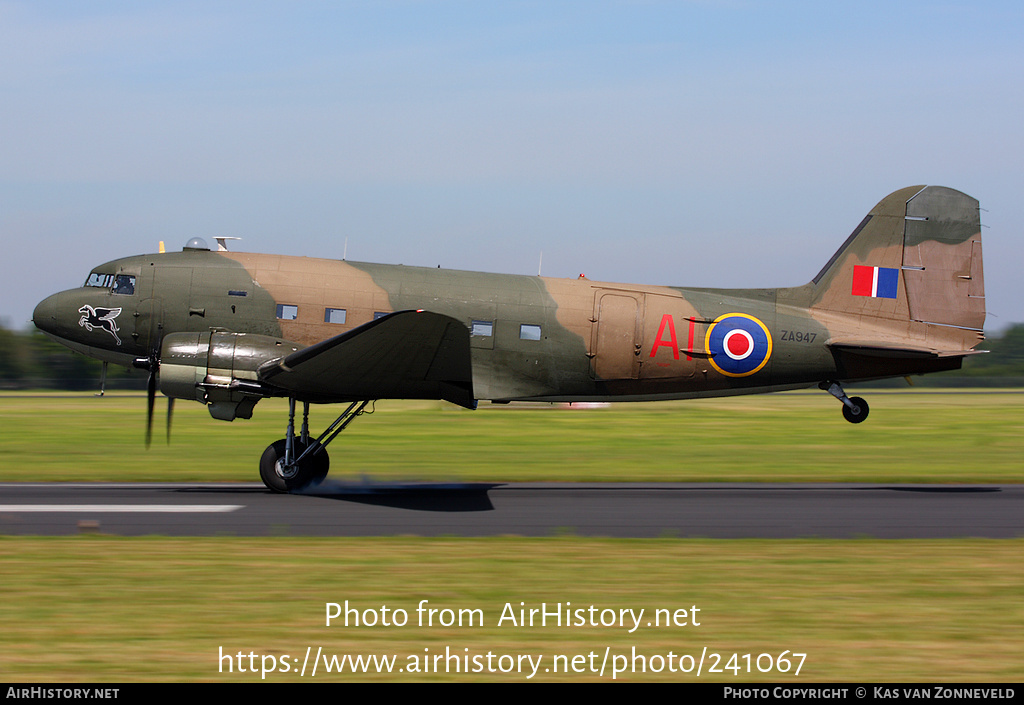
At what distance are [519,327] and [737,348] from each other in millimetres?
3998

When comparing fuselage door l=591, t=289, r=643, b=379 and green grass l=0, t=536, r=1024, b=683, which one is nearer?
green grass l=0, t=536, r=1024, b=683

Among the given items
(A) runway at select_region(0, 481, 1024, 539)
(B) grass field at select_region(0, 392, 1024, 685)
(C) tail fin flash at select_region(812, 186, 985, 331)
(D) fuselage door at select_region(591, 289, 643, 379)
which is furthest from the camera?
(C) tail fin flash at select_region(812, 186, 985, 331)

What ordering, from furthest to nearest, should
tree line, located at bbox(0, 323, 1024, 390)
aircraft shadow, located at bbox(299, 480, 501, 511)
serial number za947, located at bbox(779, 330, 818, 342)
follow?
tree line, located at bbox(0, 323, 1024, 390) → serial number za947, located at bbox(779, 330, 818, 342) → aircraft shadow, located at bbox(299, 480, 501, 511)

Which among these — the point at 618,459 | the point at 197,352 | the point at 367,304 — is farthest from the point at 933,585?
the point at 618,459

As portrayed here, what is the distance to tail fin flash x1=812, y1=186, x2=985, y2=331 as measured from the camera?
17359mm

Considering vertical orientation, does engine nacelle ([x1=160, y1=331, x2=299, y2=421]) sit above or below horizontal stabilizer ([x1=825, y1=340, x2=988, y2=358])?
below

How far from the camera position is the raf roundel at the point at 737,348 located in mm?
16734

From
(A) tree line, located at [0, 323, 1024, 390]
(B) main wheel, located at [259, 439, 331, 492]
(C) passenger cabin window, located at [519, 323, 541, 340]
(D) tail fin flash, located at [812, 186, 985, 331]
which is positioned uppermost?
(D) tail fin flash, located at [812, 186, 985, 331]

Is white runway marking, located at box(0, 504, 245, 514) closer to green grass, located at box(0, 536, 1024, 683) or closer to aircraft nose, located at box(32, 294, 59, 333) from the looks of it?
green grass, located at box(0, 536, 1024, 683)

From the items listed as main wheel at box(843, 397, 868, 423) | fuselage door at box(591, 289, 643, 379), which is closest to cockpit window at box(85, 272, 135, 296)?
fuselage door at box(591, 289, 643, 379)

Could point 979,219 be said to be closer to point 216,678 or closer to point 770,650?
point 770,650

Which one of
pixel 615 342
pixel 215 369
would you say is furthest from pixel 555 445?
pixel 215 369

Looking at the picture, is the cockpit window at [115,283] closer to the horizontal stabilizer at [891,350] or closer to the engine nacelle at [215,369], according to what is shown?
the engine nacelle at [215,369]

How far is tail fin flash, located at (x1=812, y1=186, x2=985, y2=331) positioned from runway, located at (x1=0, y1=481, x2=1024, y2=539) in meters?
3.44
